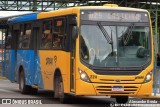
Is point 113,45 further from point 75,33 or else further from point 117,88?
point 117,88

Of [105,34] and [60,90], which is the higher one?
[105,34]

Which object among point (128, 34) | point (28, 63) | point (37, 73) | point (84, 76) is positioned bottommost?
point (37, 73)

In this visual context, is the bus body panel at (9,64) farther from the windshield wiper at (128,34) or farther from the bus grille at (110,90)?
the bus grille at (110,90)

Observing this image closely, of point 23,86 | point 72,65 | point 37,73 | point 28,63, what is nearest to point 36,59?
point 37,73

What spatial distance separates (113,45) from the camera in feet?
53.0

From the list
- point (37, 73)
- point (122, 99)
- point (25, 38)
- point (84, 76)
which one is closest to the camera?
point (84, 76)

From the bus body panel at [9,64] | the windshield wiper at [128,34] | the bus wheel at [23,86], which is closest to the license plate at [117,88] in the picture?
the windshield wiper at [128,34]

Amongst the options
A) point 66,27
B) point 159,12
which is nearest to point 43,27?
point 66,27

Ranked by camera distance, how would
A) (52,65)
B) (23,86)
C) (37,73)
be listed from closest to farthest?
1. (52,65)
2. (37,73)
3. (23,86)

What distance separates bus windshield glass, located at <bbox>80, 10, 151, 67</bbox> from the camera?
1600 centimetres

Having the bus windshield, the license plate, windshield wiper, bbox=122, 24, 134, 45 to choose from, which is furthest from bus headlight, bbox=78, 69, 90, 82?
windshield wiper, bbox=122, 24, 134, 45

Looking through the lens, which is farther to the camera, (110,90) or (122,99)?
(122,99)

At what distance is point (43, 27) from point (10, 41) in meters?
5.31

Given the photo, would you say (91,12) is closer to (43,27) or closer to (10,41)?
(43,27)
